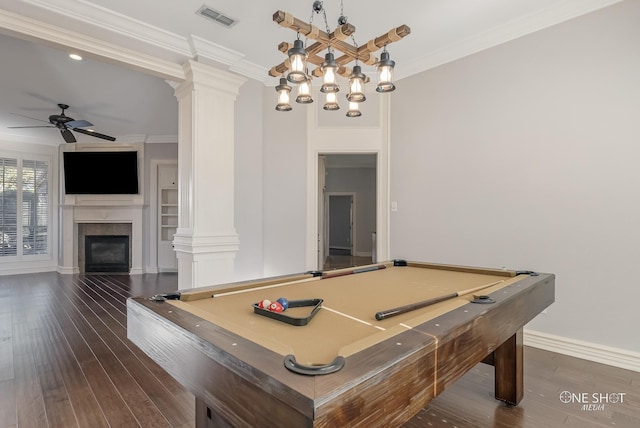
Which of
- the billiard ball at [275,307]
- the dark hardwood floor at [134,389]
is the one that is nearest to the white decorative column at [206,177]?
the dark hardwood floor at [134,389]

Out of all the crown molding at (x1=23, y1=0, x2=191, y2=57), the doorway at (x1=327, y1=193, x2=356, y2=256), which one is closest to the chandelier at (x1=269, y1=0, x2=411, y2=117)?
the crown molding at (x1=23, y1=0, x2=191, y2=57)

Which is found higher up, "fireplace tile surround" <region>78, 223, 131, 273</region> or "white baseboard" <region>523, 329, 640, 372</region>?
"fireplace tile surround" <region>78, 223, 131, 273</region>

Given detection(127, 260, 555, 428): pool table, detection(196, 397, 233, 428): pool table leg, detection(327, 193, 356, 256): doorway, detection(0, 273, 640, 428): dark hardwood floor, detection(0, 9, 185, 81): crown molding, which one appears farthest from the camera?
detection(327, 193, 356, 256): doorway

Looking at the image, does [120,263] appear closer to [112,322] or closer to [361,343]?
[112,322]

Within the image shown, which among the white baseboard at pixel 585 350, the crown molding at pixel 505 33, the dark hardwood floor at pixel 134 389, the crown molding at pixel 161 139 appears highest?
the crown molding at pixel 505 33

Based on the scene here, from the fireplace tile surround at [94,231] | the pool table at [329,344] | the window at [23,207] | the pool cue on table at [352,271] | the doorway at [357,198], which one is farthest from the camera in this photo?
the doorway at [357,198]

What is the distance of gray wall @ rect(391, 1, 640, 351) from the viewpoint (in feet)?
8.41

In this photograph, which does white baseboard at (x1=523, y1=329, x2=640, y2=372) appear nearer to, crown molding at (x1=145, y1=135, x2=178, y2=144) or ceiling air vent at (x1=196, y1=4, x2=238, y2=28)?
ceiling air vent at (x1=196, y1=4, x2=238, y2=28)

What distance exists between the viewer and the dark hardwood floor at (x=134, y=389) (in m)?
1.87

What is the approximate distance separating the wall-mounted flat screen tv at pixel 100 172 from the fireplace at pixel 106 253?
3.25ft

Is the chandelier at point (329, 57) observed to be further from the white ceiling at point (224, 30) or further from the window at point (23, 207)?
the window at point (23, 207)

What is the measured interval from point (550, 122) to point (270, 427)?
325cm

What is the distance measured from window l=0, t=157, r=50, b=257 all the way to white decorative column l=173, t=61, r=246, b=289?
18.8 ft

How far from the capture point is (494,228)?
3.20m
